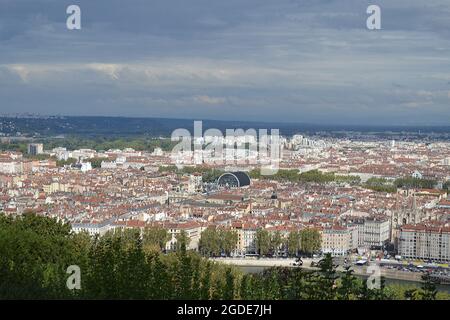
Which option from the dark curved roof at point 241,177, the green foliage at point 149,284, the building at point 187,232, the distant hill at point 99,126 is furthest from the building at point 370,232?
the distant hill at point 99,126

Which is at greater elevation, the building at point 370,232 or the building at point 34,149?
the building at point 34,149

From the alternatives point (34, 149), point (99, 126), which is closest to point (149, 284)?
point (34, 149)

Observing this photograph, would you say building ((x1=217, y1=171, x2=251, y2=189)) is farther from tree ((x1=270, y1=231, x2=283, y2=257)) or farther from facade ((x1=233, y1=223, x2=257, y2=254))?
tree ((x1=270, y1=231, x2=283, y2=257))

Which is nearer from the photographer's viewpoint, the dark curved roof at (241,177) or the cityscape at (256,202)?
the cityscape at (256,202)

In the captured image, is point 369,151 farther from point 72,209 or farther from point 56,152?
point 72,209

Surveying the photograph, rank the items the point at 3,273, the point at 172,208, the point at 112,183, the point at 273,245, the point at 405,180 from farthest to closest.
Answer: the point at 405,180 → the point at 112,183 → the point at 172,208 → the point at 273,245 → the point at 3,273

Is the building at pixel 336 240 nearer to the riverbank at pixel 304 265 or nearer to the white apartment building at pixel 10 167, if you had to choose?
the riverbank at pixel 304 265

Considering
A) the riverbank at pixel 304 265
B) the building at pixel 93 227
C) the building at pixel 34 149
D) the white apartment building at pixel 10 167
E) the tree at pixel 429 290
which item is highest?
the building at pixel 34 149

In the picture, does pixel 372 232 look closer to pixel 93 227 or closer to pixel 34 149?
pixel 93 227
